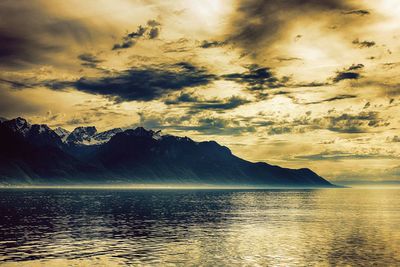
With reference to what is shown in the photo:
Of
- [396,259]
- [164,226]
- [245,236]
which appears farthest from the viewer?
[164,226]

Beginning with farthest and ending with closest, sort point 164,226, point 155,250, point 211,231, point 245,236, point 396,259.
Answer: point 164,226 → point 211,231 → point 245,236 → point 155,250 → point 396,259

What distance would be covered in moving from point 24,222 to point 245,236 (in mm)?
54046

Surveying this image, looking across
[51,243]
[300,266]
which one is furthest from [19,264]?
[300,266]

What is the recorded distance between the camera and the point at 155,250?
207ft

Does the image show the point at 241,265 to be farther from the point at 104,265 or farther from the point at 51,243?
the point at 51,243

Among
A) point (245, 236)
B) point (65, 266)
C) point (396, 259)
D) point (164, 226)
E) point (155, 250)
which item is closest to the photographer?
point (65, 266)

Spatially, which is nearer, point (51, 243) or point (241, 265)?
point (241, 265)

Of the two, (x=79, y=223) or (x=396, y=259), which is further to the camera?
(x=79, y=223)

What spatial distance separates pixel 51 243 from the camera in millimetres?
68562

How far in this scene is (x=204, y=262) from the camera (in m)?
54.7

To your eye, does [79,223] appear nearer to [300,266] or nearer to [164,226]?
[164,226]

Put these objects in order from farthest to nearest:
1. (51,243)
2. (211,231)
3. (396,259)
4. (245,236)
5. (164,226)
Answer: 1. (164,226)
2. (211,231)
3. (245,236)
4. (51,243)
5. (396,259)

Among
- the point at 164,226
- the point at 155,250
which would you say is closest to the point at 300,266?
the point at 155,250

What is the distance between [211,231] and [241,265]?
34.6 meters
